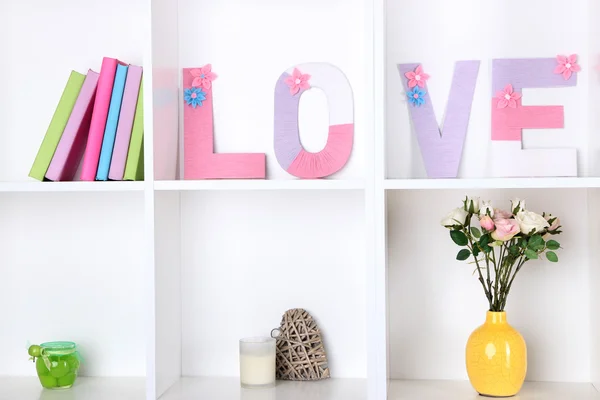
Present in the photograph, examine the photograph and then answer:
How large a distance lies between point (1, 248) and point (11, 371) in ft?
1.02

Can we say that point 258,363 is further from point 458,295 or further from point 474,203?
point 474,203

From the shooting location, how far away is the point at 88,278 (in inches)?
80.7

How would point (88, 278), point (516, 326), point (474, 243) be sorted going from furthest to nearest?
1. point (88, 278)
2. point (516, 326)
3. point (474, 243)

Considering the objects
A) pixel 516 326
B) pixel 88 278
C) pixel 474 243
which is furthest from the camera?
pixel 88 278

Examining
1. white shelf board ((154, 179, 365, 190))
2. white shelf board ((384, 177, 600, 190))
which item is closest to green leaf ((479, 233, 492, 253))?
white shelf board ((384, 177, 600, 190))

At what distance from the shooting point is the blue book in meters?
1.85

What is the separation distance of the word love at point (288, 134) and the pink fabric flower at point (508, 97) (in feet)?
1.11

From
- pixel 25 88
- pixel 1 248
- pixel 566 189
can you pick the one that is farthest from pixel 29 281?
pixel 566 189

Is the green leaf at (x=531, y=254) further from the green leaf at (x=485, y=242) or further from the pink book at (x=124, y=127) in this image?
the pink book at (x=124, y=127)

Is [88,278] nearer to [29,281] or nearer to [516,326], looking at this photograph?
[29,281]

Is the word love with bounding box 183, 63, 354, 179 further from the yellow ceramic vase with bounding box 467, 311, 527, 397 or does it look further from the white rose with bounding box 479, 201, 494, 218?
the yellow ceramic vase with bounding box 467, 311, 527, 397

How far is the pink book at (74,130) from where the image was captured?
1.88m

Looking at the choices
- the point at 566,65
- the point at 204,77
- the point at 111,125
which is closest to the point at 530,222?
the point at 566,65

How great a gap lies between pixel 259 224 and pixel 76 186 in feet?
1.45
